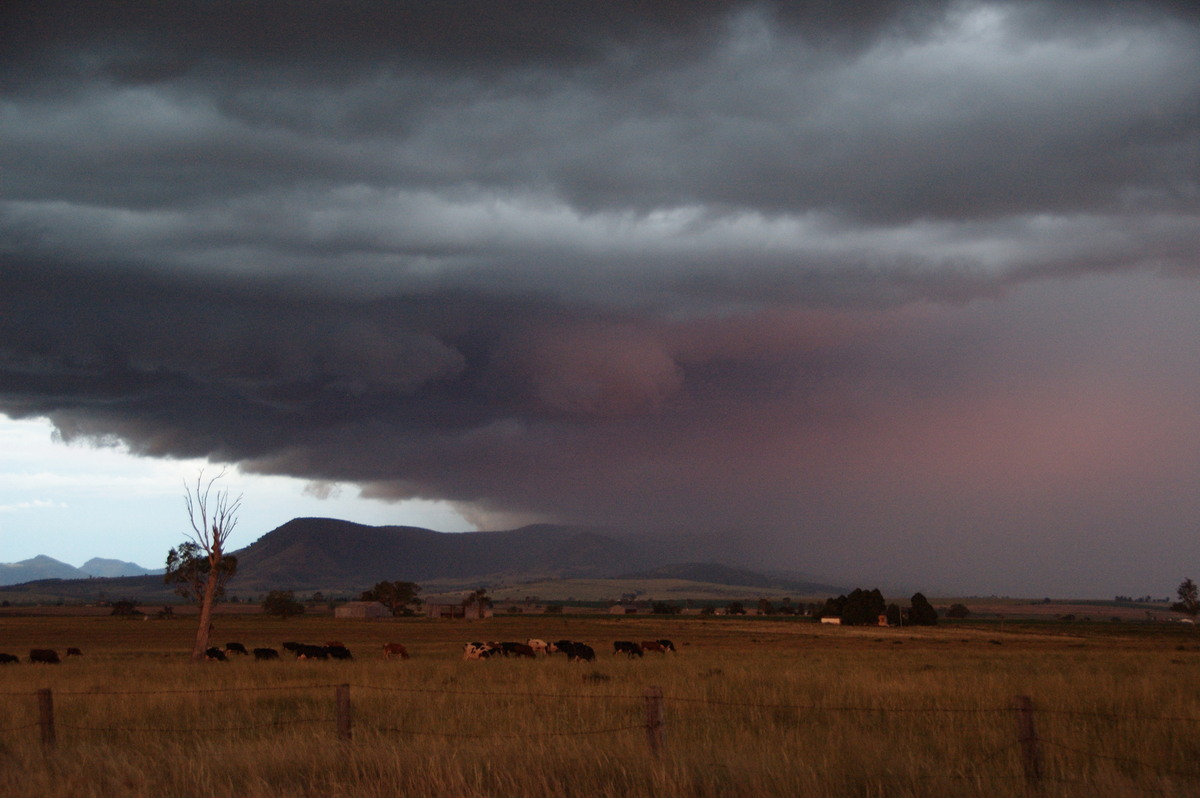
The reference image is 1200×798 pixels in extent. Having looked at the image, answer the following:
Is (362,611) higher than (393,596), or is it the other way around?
(393,596)

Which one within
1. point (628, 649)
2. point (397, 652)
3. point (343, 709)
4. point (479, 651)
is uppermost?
point (343, 709)

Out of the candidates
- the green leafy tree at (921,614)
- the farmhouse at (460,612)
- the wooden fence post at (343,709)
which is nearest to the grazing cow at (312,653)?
the wooden fence post at (343,709)

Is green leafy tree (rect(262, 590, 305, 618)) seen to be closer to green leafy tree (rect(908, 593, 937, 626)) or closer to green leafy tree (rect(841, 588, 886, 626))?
green leafy tree (rect(841, 588, 886, 626))

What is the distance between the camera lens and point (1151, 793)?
34.7 feet

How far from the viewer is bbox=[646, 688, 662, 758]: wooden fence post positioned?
1219 cm

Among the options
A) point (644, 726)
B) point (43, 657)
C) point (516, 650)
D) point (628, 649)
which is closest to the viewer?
point (644, 726)

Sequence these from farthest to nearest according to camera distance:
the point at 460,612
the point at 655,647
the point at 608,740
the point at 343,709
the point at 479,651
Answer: the point at 460,612 → the point at 655,647 → the point at 479,651 → the point at 343,709 → the point at 608,740

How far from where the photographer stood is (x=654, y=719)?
12289mm

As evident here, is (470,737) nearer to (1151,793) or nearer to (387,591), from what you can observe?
(1151,793)

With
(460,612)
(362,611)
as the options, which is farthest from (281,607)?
(460,612)

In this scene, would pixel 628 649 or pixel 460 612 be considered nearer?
pixel 628 649

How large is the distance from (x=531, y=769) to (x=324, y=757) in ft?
9.68

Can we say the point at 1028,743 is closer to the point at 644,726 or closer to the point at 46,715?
the point at 644,726

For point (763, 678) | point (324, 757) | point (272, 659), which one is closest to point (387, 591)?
point (272, 659)
